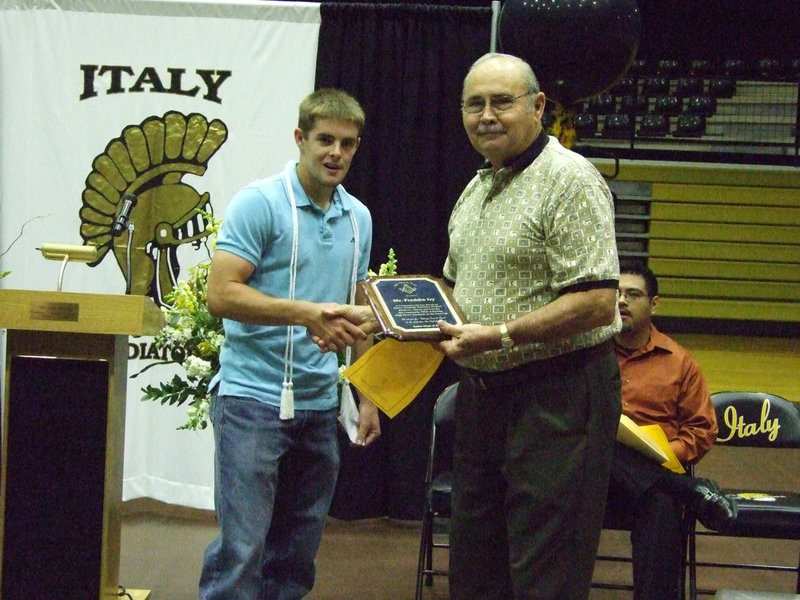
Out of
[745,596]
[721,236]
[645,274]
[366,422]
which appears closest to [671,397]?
[645,274]

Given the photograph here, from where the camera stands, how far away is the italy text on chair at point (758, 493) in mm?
3453

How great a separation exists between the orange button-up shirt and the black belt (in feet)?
5.01

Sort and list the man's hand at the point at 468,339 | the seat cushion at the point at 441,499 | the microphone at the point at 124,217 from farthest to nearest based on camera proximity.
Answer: the seat cushion at the point at 441,499 < the microphone at the point at 124,217 < the man's hand at the point at 468,339

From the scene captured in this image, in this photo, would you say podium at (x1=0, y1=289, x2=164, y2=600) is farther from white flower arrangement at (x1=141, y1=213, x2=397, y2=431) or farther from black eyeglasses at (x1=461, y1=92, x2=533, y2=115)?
black eyeglasses at (x1=461, y1=92, x2=533, y2=115)

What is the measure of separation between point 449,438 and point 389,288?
245cm

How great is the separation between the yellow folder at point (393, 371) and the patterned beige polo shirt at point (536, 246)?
0.83ft

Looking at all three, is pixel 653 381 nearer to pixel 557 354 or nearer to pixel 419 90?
pixel 557 354

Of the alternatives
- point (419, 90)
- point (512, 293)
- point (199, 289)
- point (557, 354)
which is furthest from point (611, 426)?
point (419, 90)

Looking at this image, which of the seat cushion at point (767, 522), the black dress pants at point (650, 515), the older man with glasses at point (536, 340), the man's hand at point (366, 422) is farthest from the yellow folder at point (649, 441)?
the older man with glasses at point (536, 340)

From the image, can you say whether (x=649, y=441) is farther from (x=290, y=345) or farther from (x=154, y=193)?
(x=154, y=193)

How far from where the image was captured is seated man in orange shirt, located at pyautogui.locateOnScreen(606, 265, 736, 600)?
10.8ft

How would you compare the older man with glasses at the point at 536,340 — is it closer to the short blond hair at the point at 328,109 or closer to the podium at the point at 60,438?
the short blond hair at the point at 328,109

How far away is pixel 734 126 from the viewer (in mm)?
11555

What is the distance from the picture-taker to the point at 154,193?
4.84 meters
